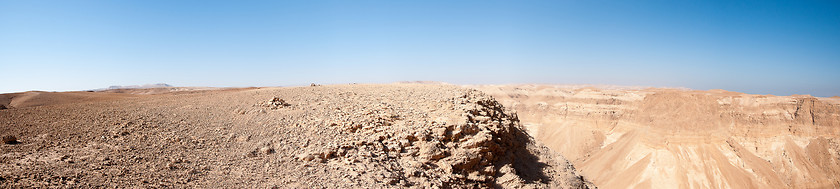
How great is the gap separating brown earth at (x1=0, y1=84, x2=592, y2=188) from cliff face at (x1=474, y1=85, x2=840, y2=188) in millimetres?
23763

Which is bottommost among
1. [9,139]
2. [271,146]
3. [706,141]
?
[706,141]

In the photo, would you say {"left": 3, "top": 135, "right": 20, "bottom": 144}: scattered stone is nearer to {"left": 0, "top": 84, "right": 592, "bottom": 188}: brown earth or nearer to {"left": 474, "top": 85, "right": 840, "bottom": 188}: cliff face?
{"left": 0, "top": 84, "right": 592, "bottom": 188}: brown earth

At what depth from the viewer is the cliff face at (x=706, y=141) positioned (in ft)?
97.0

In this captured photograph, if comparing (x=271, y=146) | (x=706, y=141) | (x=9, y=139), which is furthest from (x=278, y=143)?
(x=706, y=141)

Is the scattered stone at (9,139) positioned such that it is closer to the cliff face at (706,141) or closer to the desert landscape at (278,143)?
the desert landscape at (278,143)

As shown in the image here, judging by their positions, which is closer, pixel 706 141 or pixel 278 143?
pixel 278 143

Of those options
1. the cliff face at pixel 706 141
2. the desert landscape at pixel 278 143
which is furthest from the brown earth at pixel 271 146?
the cliff face at pixel 706 141

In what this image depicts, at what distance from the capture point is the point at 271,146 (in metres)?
7.79

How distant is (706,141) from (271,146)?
41408 millimetres

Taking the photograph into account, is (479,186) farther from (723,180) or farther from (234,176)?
(723,180)

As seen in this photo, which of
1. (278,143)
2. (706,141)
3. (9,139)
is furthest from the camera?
(706,141)

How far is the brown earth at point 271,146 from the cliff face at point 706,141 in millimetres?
23763

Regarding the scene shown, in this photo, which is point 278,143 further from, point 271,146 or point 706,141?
point 706,141

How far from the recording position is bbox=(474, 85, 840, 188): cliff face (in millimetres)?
29562
